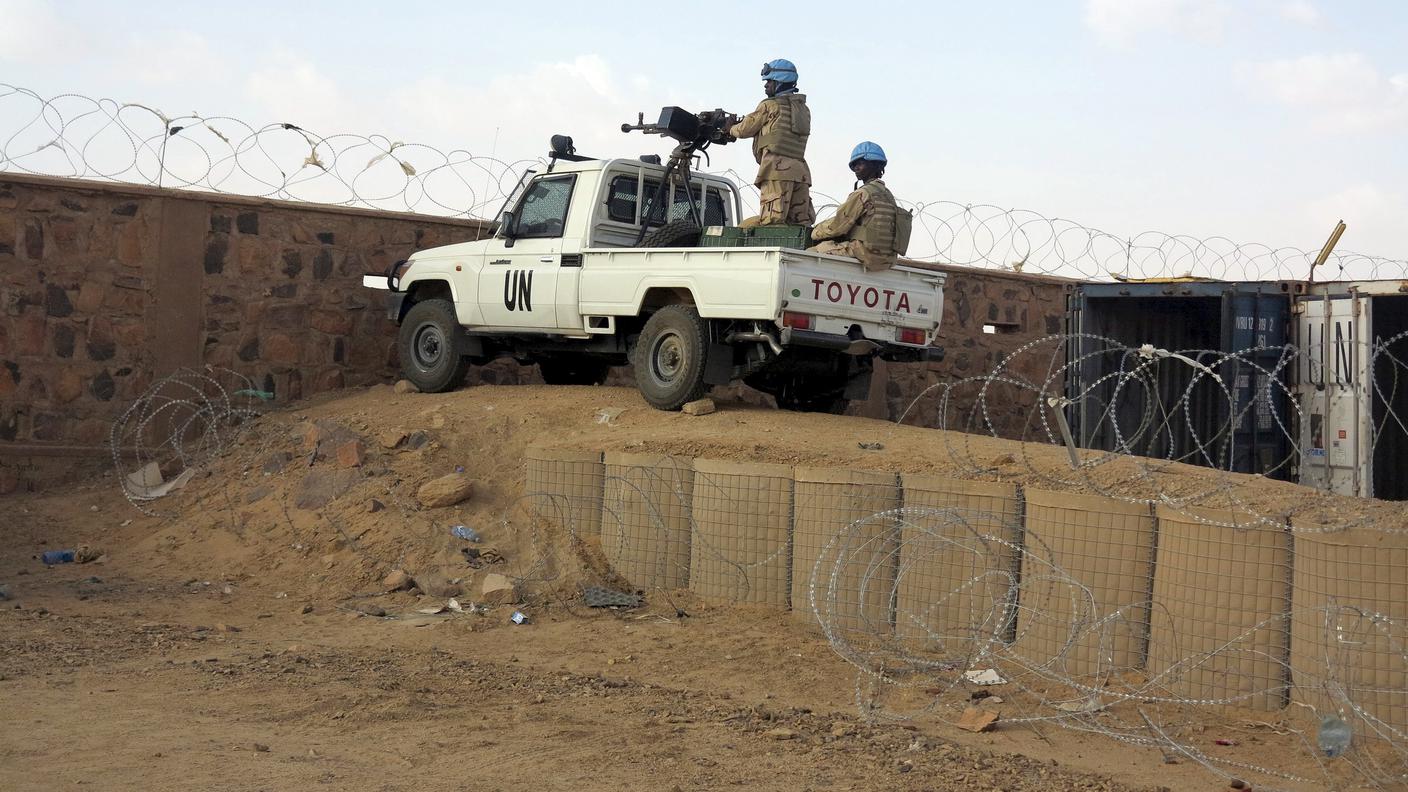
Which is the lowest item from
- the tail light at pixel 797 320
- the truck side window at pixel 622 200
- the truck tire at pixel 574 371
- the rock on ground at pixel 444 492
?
the rock on ground at pixel 444 492

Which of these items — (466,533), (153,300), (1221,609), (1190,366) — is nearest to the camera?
(1221,609)

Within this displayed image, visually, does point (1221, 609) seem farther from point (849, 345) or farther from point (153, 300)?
point (153, 300)

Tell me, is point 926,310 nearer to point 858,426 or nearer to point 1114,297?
point 858,426

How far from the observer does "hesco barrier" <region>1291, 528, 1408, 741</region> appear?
5832 mm

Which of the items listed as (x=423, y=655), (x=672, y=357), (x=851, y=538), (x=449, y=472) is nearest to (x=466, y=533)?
(x=449, y=472)

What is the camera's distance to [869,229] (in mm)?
10352

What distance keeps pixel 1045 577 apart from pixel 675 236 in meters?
5.04

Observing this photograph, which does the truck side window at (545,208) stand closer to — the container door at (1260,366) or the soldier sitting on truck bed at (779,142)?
the soldier sitting on truck bed at (779,142)

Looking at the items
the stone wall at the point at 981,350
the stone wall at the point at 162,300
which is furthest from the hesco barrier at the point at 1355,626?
the stone wall at the point at 981,350

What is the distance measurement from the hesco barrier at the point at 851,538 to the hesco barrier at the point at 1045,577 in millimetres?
11

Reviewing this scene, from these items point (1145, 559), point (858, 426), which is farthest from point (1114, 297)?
point (1145, 559)

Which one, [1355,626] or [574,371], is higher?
[574,371]

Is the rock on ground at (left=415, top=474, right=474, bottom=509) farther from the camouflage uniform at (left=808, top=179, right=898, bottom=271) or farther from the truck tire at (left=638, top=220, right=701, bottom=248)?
Answer: the camouflage uniform at (left=808, top=179, right=898, bottom=271)

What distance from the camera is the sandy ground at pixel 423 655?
538cm
